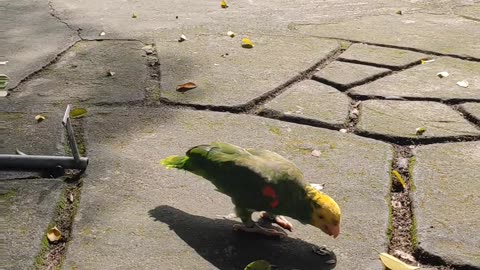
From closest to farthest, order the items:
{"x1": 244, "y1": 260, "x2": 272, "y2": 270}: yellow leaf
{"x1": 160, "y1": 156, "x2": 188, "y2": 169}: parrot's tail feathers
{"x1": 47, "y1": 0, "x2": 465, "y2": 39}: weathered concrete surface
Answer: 1. {"x1": 244, "y1": 260, "x2": 272, "y2": 270}: yellow leaf
2. {"x1": 160, "y1": 156, "x2": 188, "y2": 169}: parrot's tail feathers
3. {"x1": 47, "y1": 0, "x2": 465, "y2": 39}: weathered concrete surface

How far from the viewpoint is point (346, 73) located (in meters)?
3.12

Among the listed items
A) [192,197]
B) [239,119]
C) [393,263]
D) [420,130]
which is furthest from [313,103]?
[393,263]

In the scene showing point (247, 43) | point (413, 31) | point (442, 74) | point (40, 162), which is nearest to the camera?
point (40, 162)

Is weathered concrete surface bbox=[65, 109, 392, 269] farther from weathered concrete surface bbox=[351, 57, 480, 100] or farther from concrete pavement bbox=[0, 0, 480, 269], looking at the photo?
weathered concrete surface bbox=[351, 57, 480, 100]

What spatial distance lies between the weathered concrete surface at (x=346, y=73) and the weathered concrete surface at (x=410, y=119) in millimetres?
219

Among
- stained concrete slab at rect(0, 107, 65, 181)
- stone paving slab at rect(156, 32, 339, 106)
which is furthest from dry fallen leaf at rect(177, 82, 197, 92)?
stained concrete slab at rect(0, 107, 65, 181)

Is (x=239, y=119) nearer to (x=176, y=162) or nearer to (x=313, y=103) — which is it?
(x=313, y=103)

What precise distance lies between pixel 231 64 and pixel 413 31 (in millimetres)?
1178

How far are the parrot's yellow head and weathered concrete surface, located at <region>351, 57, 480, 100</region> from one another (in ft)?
3.92

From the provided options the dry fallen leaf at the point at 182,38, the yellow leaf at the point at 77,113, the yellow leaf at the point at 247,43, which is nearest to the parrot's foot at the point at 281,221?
the yellow leaf at the point at 77,113

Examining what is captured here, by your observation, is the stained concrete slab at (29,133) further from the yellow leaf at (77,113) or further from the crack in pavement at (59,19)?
the crack in pavement at (59,19)

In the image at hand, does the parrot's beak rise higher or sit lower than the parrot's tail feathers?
lower

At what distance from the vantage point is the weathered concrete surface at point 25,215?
182 cm

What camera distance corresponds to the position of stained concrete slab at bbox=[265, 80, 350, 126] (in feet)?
8.80
